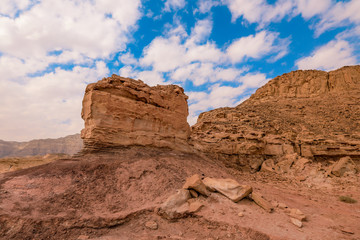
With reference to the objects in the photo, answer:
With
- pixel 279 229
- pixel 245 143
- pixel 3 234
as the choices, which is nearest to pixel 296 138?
pixel 245 143

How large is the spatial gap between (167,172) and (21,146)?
81.2 m

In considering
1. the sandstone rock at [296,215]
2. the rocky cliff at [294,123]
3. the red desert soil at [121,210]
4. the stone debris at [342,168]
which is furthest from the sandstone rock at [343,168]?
the sandstone rock at [296,215]

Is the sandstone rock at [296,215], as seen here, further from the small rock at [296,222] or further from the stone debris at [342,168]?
the stone debris at [342,168]

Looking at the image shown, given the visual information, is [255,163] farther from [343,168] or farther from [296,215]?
[296,215]

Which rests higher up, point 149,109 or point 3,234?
point 149,109

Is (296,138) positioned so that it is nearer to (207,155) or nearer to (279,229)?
(207,155)

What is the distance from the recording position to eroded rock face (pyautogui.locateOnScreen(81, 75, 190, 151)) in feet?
24.7

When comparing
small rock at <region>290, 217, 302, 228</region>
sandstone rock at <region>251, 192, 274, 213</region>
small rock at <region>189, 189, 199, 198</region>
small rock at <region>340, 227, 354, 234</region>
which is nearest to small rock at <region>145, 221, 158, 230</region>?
small rock at <region>189, 189, 199, 198</region>

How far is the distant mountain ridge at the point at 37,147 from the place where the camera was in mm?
61069

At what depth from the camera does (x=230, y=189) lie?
6.12 meters

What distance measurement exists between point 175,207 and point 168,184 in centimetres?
128

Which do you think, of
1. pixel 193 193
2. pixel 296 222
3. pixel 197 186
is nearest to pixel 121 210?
pixel 193 193

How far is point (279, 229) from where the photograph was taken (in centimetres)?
484

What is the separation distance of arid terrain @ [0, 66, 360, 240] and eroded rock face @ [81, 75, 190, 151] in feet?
0.15
